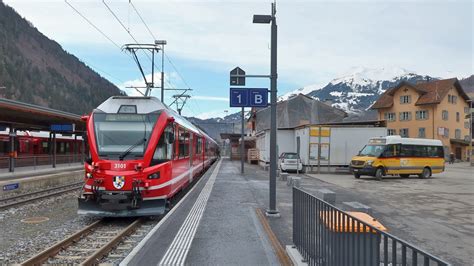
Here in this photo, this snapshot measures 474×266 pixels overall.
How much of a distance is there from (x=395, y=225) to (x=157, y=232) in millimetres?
5716

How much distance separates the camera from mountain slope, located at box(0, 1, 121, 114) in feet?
391

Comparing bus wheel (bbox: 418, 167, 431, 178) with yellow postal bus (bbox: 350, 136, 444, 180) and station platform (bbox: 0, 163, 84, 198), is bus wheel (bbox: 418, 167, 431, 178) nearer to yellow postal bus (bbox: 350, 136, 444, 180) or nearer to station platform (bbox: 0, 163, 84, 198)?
yellow postal bus (bbox: 350, 136, 444, 180)

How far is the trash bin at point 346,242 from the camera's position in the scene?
12.9 ft

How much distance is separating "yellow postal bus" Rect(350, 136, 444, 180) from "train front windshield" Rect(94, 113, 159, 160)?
18.4 m

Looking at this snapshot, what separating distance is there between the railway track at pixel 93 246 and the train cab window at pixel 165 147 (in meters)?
1.61

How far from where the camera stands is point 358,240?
4109mm

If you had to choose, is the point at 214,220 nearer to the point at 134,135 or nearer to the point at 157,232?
the point at 157,232

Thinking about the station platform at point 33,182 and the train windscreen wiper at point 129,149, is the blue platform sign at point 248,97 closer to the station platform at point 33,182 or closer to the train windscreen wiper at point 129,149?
the train windscreen wiper at point 129,149

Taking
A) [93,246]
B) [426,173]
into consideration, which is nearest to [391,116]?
[426,173]

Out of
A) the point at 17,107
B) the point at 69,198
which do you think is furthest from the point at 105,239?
the point at 17,107

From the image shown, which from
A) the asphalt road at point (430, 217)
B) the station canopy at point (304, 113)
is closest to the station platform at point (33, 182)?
the asphalt road at point (430, 217)

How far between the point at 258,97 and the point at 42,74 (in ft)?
474

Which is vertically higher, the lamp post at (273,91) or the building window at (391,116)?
the building window at (391,116)

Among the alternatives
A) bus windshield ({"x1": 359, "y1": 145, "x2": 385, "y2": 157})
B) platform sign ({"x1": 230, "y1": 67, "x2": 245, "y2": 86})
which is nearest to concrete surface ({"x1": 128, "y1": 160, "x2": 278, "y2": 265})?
platform sign ({"x1": 230, "y1": 67, "x2": 245, "y2": 86})
